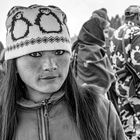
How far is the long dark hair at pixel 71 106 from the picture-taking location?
1.69 m

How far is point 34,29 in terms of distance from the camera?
1.65 meters

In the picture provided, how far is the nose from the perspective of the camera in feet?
5.21

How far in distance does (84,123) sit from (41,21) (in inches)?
21.8

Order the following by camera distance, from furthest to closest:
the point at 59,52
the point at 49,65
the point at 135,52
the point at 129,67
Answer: the point at 129,67 → the point at 135,52 → the point at 59,52 → the point at 49,65

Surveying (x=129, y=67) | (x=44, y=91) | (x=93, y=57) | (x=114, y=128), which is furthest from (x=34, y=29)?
(x=129, y=67)

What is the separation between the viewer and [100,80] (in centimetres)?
349

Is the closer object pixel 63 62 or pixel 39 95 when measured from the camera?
pixel 63 62

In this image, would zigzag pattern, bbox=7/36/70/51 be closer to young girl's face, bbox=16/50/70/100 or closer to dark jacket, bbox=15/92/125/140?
young girl's face, bbox=16/50/70/100

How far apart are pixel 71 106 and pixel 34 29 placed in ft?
1.45

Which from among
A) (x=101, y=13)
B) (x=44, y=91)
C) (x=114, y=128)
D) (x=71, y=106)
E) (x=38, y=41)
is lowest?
(x=114, y=128)

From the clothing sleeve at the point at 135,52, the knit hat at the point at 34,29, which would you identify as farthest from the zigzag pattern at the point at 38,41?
the clothing sleeve at the point at 135,52

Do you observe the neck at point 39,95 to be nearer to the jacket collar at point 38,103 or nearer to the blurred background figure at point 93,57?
the jacket collar at point 38,103

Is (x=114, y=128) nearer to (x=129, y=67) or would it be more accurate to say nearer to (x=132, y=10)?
(x=129, y=67)

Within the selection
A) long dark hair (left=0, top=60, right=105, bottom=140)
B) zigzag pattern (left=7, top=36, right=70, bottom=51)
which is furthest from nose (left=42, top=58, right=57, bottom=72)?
long dark hair (left=0, top=60, right=105, bottom=140)
